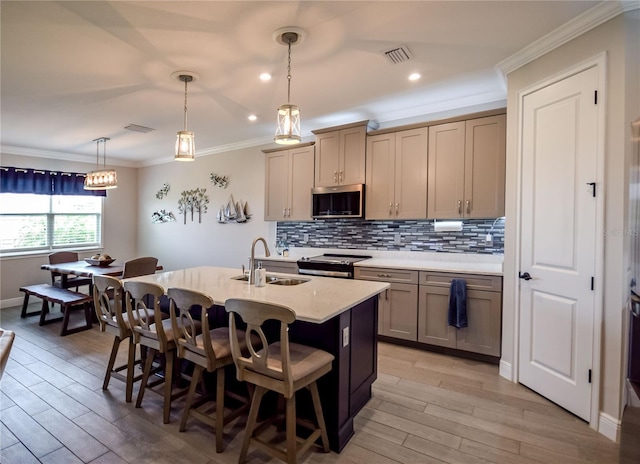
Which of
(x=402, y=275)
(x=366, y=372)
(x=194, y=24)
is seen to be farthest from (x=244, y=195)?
(x=366, y=372)

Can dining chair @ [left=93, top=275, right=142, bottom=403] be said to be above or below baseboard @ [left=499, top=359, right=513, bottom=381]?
above

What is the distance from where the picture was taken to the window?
535 cm

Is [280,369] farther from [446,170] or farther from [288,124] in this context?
[446,170]

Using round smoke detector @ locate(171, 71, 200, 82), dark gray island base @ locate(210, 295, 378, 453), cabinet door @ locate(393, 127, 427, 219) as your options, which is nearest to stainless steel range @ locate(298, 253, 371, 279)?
cabinet door @ locate(393, 127, 427, 219)

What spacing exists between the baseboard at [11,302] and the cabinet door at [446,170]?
6416mm

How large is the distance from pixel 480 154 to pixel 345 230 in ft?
6.20

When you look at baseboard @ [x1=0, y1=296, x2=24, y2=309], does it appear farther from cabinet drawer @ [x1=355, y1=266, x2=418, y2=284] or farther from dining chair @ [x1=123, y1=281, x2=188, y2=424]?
cabinet drawer @ [x1=355, y1=266, x2=418, y2=284]

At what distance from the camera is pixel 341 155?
4.11 m

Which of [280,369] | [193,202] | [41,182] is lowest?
[280,369]

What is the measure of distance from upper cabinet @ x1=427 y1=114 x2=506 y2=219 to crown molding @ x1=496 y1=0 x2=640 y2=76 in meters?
0.61

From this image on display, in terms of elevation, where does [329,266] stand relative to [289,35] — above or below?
below

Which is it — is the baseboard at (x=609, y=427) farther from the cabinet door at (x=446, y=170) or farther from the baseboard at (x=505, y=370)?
the cabinet door at (x=446, y=170)

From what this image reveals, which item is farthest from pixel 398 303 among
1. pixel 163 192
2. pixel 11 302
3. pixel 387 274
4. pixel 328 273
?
pixel 11 302

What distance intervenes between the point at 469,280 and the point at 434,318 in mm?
525
